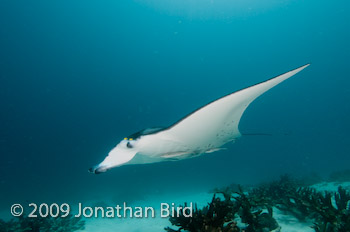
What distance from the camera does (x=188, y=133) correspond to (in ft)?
9.90

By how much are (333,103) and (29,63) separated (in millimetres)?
134160

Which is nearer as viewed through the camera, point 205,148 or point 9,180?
point 205,148

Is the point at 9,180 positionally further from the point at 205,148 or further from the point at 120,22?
the point at 205,148

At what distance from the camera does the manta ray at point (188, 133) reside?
8.47 ft

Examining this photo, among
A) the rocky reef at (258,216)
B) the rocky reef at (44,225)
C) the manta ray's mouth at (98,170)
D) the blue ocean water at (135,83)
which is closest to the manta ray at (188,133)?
the manta ray's mouth at (98,170)

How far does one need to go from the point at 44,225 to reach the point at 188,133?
6.20 meters

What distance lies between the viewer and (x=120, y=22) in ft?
135

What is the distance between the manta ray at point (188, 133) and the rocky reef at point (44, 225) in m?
4.84

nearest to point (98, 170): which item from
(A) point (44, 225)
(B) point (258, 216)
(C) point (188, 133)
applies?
(C) point (188, 133)

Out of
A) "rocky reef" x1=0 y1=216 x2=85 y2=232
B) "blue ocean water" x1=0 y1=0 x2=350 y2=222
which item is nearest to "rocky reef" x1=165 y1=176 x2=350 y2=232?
"rocky reef" x1=0 y1=216 x2=85 y2=232

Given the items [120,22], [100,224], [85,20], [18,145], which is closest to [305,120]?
[120,22]

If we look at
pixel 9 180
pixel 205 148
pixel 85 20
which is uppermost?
pixel 85 20

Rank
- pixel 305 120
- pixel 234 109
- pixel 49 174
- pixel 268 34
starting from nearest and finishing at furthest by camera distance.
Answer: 1. pixel 234 109
2. pixel 49 174
3. pixel 268 34
4. pixel 305 120

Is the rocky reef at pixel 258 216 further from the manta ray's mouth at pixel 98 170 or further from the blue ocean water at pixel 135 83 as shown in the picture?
the blue ocean water at pixel 135 83
